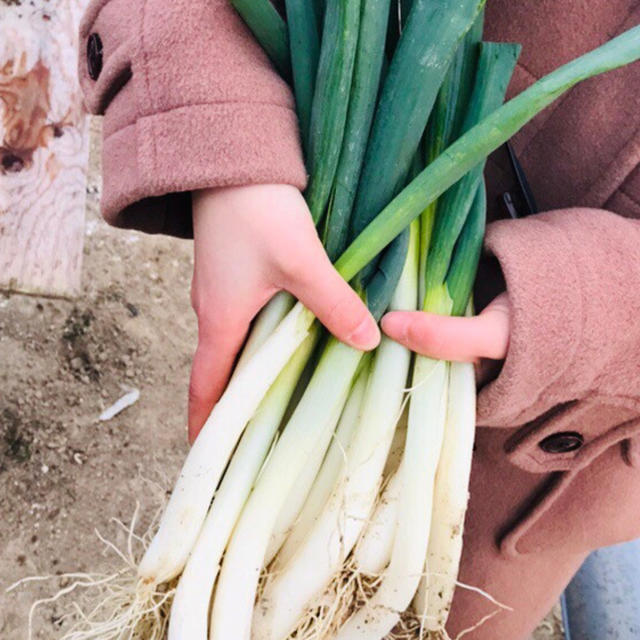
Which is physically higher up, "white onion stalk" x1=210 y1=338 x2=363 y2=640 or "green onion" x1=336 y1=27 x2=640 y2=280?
"green onion" x1=336 y1=27 x2=640 y2=280

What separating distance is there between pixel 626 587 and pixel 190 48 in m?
1.53

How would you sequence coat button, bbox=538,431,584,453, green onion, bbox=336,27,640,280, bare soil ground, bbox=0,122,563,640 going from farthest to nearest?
bare soil ground, bbox=0,122,563,640, coat button, bbox=538,431,584,453, green onion, bbox=336,27,640,280

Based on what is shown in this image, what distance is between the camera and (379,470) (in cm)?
102

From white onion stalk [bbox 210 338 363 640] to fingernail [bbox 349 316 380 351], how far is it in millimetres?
18

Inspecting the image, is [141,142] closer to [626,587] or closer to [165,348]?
[165,348]

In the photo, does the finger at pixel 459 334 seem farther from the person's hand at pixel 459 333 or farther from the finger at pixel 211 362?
the finger at pixel 211 362

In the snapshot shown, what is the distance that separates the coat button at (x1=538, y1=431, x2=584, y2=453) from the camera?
1.14m

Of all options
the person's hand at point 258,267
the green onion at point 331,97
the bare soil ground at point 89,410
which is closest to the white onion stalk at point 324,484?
the person's hand at point 258,267

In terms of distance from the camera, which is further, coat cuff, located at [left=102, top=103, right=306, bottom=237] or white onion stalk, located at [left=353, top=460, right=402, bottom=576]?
white onion stalk, located at [left=353, top=460, right=402, bottom=576]

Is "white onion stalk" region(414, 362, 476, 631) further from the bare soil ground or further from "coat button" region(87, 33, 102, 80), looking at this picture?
the bare soil ground

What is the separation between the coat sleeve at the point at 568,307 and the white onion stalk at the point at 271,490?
0.59 ft

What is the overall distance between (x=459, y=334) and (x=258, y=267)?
232mm

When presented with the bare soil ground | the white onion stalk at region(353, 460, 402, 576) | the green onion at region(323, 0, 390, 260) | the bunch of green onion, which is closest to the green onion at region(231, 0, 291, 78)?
the bunch of green onion

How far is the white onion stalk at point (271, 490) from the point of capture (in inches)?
38.0
